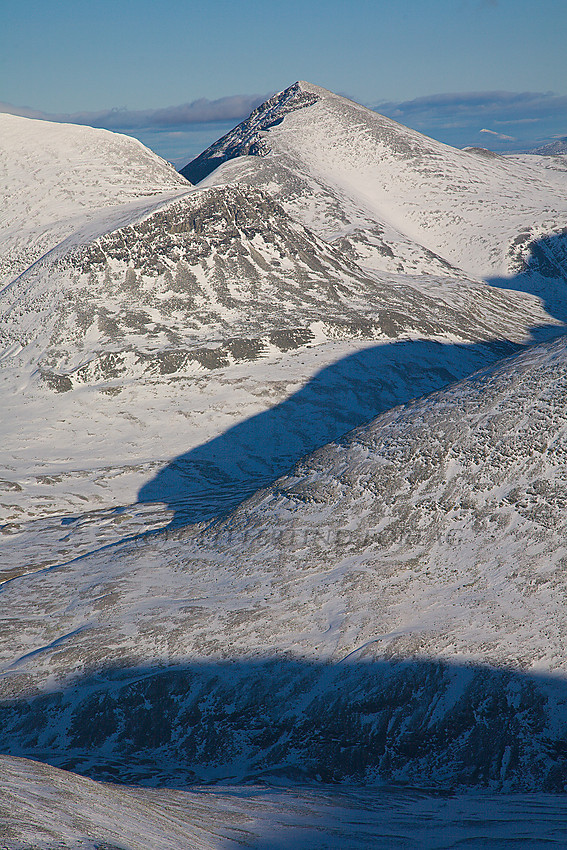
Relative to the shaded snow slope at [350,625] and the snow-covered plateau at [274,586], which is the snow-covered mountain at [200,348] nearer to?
the snow-covered plateau at [274,586]

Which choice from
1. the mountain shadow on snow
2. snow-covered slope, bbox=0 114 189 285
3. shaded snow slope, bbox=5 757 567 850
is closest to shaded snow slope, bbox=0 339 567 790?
shaded snow slope, bbox=5 757 567 850

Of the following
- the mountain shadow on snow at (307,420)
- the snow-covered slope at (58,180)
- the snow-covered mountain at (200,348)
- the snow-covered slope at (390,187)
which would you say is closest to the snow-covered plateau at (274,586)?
the mountain shadow on snow at (307,420)

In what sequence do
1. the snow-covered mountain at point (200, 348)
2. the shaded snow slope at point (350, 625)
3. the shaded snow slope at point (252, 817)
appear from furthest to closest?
the snow-covered mountain at point (200, 348), the shaded snow slope at point (350, 625), the shaded snow slope at point (252, 817)

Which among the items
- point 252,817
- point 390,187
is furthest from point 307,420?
point 390,187

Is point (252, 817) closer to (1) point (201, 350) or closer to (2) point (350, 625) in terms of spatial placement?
(2) point (350, 625)

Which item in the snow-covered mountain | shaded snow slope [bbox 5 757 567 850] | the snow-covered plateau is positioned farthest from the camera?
the snow-covered mountain

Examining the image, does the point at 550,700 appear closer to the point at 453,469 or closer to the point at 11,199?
the point at 453,469

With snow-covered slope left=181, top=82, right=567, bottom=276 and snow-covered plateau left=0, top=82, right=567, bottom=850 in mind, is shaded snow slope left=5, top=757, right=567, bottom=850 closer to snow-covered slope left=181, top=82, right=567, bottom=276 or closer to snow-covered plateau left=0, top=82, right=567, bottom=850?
snow-covered plateau left=0, top=82, right=567, bottom=850
